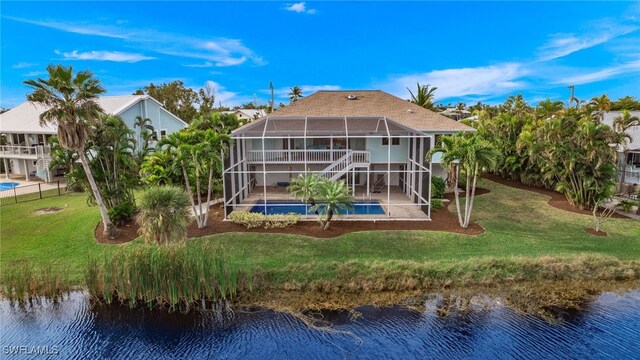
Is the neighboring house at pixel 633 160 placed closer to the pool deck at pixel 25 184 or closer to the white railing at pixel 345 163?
the white railing at pixel 345 163

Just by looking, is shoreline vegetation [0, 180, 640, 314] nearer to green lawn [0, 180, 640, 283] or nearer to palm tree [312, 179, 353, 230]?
green lawn [0, 180, 640, 283]

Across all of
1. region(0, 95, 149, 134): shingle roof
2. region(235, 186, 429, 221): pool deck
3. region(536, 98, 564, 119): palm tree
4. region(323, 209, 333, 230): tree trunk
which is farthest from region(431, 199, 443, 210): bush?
region(0, 95, 149, 134): shingle roof

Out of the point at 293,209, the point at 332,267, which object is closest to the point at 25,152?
the point at 293,209

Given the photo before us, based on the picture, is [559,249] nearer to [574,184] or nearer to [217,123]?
[574,184]

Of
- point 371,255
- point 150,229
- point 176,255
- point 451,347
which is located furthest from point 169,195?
point 451,347

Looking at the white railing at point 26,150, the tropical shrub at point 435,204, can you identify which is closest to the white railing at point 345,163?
the tropical shrub at point 435,204

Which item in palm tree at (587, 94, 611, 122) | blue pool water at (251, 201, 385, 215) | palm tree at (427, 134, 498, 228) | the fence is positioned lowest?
blue pool water at (251, 201, 385, 215)
